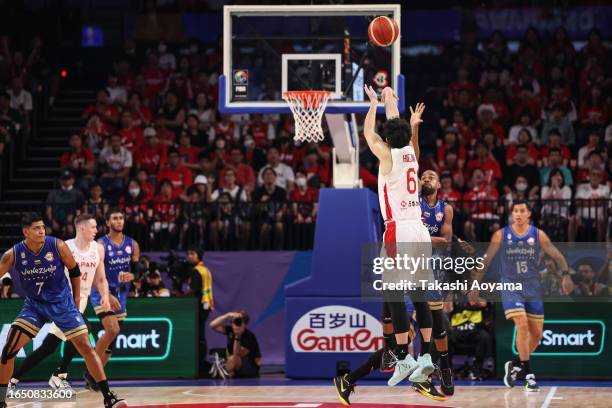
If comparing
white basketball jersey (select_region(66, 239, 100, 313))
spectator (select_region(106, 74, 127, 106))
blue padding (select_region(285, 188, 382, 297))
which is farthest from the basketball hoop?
spectator (select_region(106, 74, 127, 106))

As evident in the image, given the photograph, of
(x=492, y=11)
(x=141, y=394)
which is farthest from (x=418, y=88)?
(x=141, y=394)

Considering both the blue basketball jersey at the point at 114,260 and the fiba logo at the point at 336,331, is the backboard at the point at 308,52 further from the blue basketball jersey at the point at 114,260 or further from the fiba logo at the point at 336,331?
the fiba logo at the point at 336,331

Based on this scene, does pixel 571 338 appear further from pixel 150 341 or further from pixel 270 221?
pixel 150 341

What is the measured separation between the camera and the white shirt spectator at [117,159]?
65.8 ft

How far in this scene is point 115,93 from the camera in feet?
73.8

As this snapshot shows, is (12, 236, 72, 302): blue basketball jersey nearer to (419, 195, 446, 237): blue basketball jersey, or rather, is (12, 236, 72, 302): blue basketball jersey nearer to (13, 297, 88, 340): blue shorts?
(13, 297, 88, 340): blue shorts

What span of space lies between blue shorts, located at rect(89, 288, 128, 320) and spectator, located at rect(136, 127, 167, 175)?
5.68 meters

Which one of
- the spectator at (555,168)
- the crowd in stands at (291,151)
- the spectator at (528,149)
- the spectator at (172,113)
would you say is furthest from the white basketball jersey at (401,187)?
the spectator at (172,113)

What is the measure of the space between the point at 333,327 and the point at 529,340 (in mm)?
2677

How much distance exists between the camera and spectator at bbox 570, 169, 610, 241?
1706 centimetres

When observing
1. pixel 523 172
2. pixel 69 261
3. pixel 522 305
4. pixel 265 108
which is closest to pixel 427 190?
pixel 522 305

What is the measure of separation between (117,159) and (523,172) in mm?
7217

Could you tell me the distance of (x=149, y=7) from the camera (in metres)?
25.2

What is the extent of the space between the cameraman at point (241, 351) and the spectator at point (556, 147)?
6475 millimetres
